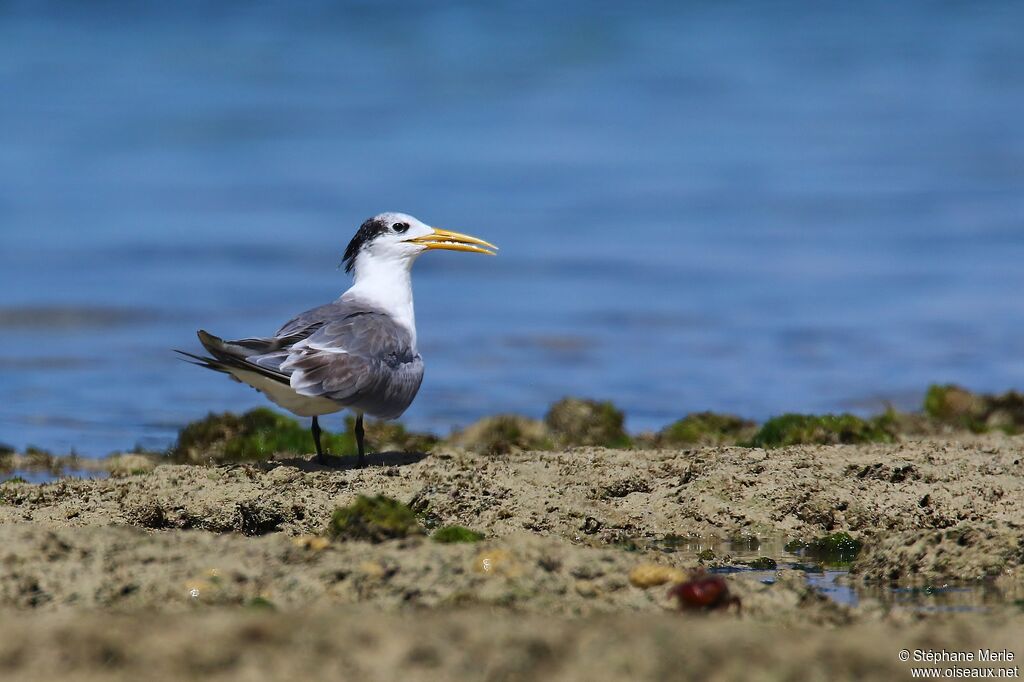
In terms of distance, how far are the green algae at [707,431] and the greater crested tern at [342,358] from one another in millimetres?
1824

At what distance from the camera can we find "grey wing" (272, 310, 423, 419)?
21.3 feet

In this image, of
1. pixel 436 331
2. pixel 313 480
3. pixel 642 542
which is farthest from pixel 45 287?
pixel 642 542

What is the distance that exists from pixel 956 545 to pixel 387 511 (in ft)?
6.58

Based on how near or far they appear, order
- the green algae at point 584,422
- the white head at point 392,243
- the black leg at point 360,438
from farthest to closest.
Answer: the green algae at point 584,422 → the white head at point 392,243 → the black leg at point 360,438

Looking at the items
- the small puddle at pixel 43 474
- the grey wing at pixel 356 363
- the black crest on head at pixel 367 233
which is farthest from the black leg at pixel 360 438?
the small puddle at pixel 43 474

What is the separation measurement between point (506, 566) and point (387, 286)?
365 cm

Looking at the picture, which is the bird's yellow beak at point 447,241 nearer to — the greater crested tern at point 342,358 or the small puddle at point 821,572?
the greater crested tern at point 342,358

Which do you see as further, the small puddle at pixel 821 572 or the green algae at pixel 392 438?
the green algae at pixel 392 438

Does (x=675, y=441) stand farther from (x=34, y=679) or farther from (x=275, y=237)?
(x=275, y=237)

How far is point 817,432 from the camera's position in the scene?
292 inches

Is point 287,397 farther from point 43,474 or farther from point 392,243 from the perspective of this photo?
point 43,474

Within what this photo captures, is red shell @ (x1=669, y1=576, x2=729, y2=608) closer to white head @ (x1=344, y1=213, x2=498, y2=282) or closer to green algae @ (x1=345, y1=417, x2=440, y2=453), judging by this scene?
green algae @ (x1=345, y1=417, x2=440, y2=453)

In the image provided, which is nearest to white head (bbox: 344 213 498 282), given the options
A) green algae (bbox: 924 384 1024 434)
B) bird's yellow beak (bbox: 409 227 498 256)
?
bird's yellow beak (bbox: 409 227 498 256)

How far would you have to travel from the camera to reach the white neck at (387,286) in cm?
750
